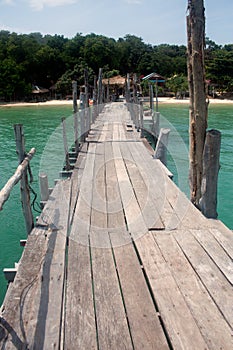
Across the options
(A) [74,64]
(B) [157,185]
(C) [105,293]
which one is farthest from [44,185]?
(A) [74,64]

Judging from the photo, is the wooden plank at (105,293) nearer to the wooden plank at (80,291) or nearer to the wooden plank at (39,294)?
the wooden plank at (80,291)

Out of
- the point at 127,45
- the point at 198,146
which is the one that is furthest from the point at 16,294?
the point at 127,45

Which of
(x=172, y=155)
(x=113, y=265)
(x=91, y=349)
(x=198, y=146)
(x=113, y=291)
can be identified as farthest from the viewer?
(x=172, y=155)

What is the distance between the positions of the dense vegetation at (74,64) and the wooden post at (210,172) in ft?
140

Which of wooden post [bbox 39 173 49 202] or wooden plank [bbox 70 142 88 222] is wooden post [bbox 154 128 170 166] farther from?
wooden post [bbox 39 173 49 202]

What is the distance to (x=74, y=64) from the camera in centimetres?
5347

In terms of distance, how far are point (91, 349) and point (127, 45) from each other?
217ft

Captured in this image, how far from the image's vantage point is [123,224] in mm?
3525

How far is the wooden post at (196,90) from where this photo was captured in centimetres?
351

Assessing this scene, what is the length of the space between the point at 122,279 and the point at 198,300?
587 mm

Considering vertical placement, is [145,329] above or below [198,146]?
below

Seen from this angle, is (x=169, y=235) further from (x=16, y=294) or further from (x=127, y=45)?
(x=127, y=45)

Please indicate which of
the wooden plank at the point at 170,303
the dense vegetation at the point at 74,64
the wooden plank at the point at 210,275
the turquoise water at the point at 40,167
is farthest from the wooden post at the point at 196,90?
the dense vegetation at the point at 74,64

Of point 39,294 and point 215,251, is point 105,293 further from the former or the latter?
point 215,251
